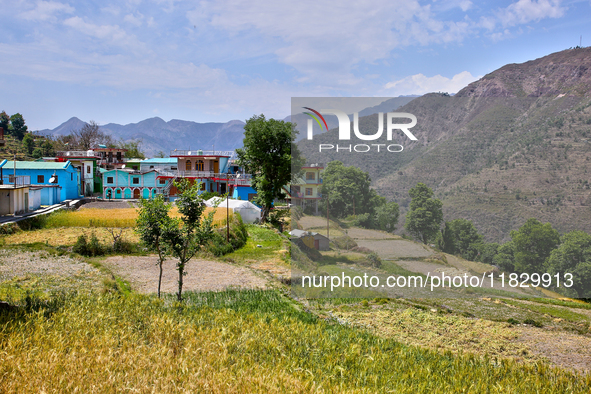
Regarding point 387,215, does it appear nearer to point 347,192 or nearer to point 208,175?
point 347,192

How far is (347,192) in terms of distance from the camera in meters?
10.5

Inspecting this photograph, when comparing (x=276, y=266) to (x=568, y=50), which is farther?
(x=276, y=266)

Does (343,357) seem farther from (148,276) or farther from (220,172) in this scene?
(220,172)

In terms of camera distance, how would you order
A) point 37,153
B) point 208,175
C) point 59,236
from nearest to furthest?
point 59,236 < point 208,175 < point 37,153

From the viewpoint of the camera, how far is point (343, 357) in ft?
20.9

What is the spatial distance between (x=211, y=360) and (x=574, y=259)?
33.1 ft

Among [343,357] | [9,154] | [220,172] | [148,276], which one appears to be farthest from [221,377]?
[9,154]

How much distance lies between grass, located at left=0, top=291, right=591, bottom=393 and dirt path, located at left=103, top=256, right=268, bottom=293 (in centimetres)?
460

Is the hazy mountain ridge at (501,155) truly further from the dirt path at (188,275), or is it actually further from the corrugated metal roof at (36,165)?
the corrugated metal roof at (36,165)

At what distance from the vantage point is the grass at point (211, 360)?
415 centimetres

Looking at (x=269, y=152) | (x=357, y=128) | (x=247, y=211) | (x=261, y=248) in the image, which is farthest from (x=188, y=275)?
(x=269, y=152)

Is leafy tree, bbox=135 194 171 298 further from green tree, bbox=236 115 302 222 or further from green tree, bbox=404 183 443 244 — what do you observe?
green tree, bbox=236 115 302 222

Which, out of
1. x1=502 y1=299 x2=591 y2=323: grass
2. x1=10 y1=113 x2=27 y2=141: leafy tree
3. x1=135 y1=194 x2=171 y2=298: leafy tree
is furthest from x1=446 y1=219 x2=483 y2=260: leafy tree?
x1=10 y1=113 x2=27 y2=141: leafy tree

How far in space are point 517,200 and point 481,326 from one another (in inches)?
135
